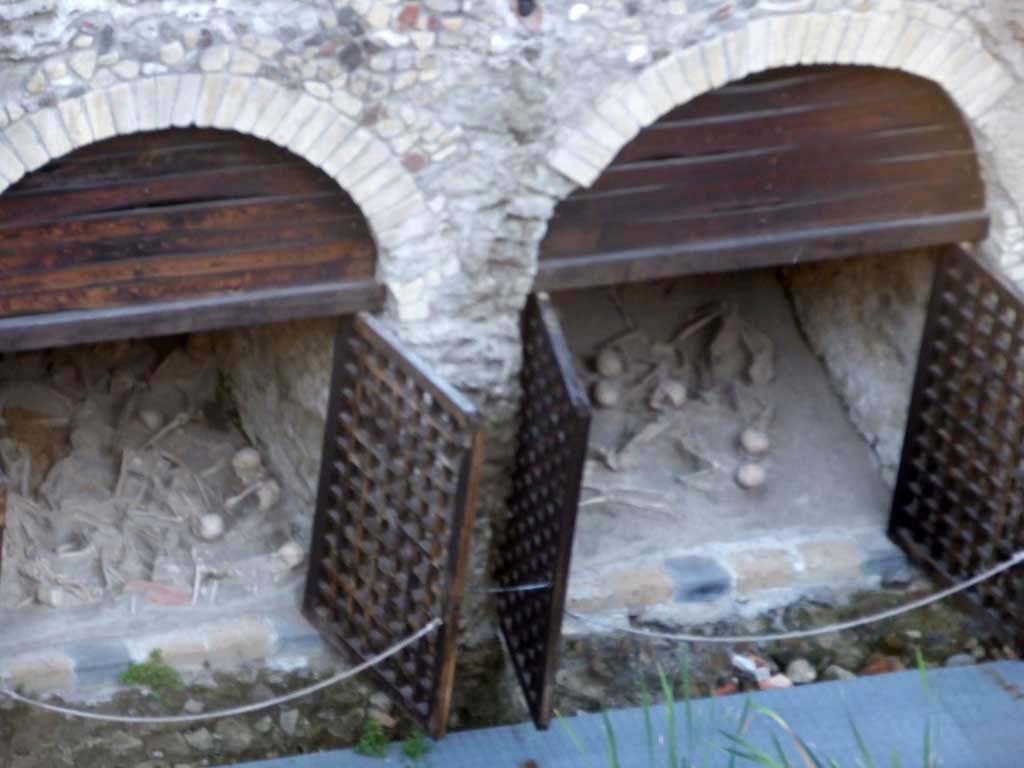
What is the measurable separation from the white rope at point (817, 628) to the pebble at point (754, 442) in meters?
0.81

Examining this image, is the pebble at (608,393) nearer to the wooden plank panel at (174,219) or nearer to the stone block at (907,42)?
the wooden plank panel at (174,219)

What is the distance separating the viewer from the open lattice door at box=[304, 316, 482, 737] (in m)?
5.86

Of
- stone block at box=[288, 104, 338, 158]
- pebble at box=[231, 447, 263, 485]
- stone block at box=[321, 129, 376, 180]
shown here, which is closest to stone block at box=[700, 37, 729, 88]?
stone block at box=[321, 129, 376, 180]

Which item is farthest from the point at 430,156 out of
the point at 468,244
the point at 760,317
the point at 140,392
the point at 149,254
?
the point at 760,317

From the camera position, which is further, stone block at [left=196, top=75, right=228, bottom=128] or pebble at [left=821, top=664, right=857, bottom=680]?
pebble at [left=821, top=664, right=857, bottom=680]

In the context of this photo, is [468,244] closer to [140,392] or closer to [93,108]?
[93,108]

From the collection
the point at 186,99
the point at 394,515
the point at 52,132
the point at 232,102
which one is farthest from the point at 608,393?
the point at 52,132

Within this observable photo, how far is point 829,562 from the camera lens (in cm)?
723

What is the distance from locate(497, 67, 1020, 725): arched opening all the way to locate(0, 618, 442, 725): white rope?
483mm

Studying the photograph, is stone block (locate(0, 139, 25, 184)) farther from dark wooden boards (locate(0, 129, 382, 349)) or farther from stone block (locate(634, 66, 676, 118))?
stone block (locate(634, 66, 676, 118))

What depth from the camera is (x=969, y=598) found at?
7.09 m

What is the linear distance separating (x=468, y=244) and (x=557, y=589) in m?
1.17

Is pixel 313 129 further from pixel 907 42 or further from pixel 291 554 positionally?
pixel 907 42

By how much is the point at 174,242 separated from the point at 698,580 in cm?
244
